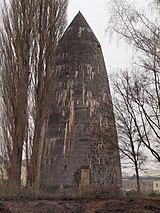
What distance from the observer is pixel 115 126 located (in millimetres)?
19734

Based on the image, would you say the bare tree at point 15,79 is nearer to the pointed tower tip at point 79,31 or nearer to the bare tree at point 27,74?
the bare tree at point 27,74

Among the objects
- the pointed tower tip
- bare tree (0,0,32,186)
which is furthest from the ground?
the pointed tower tip

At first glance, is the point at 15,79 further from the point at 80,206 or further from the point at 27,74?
the point at 80,206

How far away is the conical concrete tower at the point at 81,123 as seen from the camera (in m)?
17.7

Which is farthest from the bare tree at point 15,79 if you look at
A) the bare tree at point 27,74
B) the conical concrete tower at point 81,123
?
the conical concrete tower at point 81,123

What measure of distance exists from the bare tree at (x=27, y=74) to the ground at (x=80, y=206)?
13.8ft

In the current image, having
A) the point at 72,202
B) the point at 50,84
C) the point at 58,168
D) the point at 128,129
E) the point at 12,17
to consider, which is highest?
the point at 12,17

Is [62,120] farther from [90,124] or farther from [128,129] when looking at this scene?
[128,129]

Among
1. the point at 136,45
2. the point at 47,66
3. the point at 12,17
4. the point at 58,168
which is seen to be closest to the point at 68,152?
the point at 58,168

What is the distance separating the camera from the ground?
33.2ft

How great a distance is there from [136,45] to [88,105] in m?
10.1

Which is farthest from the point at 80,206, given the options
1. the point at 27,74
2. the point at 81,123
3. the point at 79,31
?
the point at 79,31

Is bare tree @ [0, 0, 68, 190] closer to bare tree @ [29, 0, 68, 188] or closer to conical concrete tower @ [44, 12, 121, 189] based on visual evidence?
bare tree @ [29, 0, 68, 188]

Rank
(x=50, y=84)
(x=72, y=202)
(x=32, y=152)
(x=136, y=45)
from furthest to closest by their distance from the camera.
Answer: (x=50, y=84) → (x=32, y=152) → (x=72, y=202) → (x=136, y=45)
